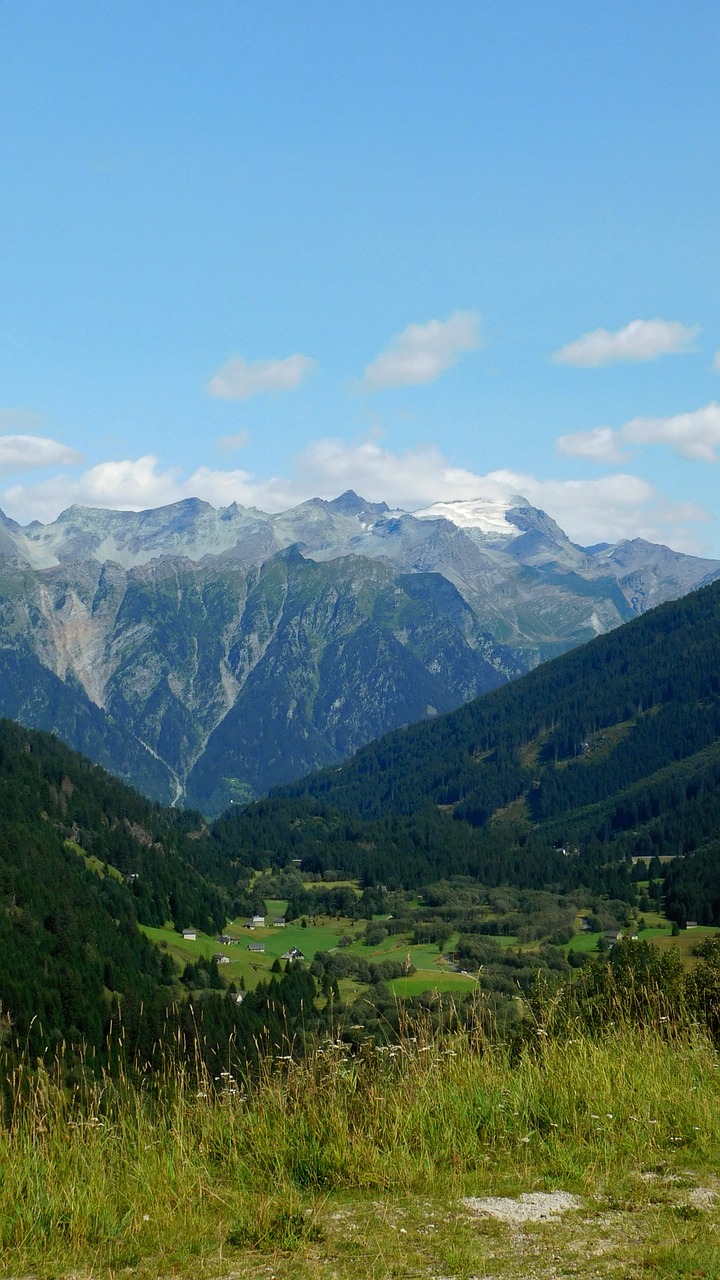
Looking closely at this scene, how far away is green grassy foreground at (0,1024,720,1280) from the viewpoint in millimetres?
11539

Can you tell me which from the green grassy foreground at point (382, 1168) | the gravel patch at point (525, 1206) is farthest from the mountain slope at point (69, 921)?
the gravel patch at point (525, 1206)

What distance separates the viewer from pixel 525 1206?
1255 centimetres

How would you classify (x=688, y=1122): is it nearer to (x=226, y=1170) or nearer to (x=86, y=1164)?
(x=226, y=1170)

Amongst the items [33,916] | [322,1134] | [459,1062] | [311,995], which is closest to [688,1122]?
[459,1062]

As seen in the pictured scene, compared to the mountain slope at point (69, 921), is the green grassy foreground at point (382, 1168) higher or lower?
higher

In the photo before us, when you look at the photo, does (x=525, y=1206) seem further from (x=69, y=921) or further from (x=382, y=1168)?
(x=69, y=921)

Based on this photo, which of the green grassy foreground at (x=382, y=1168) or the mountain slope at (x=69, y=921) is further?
the mountain slope at (x=69, y=921)

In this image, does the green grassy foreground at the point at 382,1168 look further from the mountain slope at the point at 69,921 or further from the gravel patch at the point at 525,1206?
the mountain slope at the point at 69,921

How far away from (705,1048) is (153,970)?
13300 cm

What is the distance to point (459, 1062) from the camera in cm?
1717

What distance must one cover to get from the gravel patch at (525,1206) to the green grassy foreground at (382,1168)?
0.66 feet

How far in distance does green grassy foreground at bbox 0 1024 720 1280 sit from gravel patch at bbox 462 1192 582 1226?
0.66 ft

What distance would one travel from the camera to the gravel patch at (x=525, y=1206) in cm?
1228

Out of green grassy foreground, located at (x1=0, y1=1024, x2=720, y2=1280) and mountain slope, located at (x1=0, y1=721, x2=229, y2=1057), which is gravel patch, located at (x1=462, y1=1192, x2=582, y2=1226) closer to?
green grassy foreground, located at (x1=0, y1=1024, x2=720, y2=1280)
